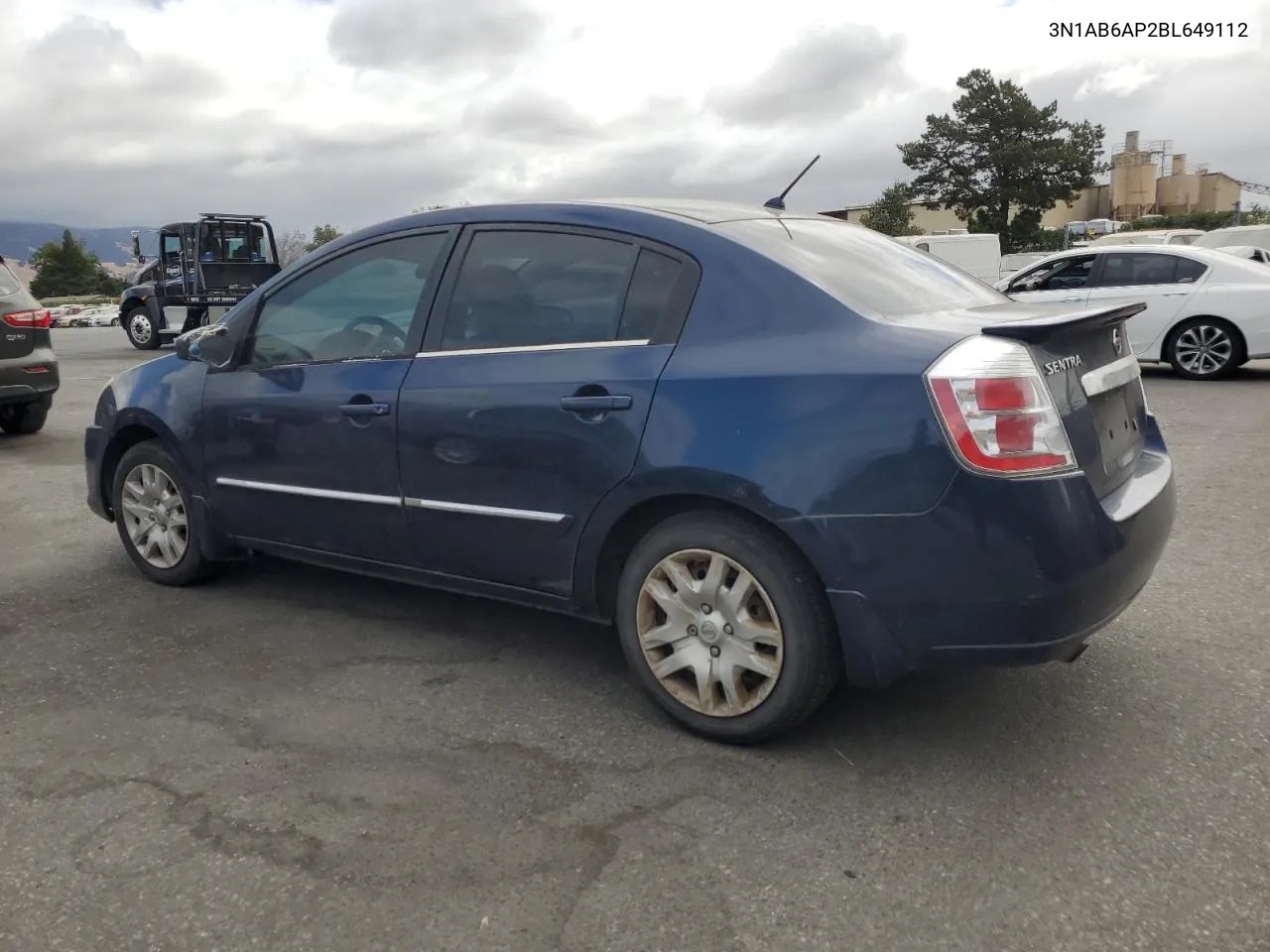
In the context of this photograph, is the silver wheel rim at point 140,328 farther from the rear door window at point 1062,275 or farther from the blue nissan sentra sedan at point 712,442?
the blue nissan sentra sedan at point 712,442

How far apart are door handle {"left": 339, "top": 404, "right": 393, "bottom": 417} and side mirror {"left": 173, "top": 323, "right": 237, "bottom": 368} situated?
0.81 metres

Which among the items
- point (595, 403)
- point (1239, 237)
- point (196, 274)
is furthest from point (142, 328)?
point (1239, 237)

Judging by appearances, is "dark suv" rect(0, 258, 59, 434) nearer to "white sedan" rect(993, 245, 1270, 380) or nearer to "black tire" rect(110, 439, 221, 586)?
"black tire" rect(110, 439, 221, 586)

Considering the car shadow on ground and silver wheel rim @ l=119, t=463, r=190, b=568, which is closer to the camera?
the car shadow on ground

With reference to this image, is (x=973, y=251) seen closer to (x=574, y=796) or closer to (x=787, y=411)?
(x=787, y=411)

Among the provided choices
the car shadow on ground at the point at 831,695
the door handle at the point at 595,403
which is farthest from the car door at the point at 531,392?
the car shadow on ground at the point at 831,695

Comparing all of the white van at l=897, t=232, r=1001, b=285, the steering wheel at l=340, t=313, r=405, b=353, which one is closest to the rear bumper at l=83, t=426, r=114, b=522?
the steering wheel at l=340, t=313, r=405, b=353

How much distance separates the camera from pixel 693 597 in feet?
10.4

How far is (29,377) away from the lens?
918 centimetres

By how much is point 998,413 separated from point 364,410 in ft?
7.14

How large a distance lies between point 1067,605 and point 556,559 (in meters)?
1.51

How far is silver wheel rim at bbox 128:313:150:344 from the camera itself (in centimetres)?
2203

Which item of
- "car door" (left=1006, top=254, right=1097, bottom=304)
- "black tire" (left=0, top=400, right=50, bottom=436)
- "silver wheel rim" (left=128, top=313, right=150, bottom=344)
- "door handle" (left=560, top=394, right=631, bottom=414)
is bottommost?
"black tire" (left=0, top=400, right=50, bottom=436)

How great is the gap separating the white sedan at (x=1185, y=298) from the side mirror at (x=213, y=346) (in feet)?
29.8
